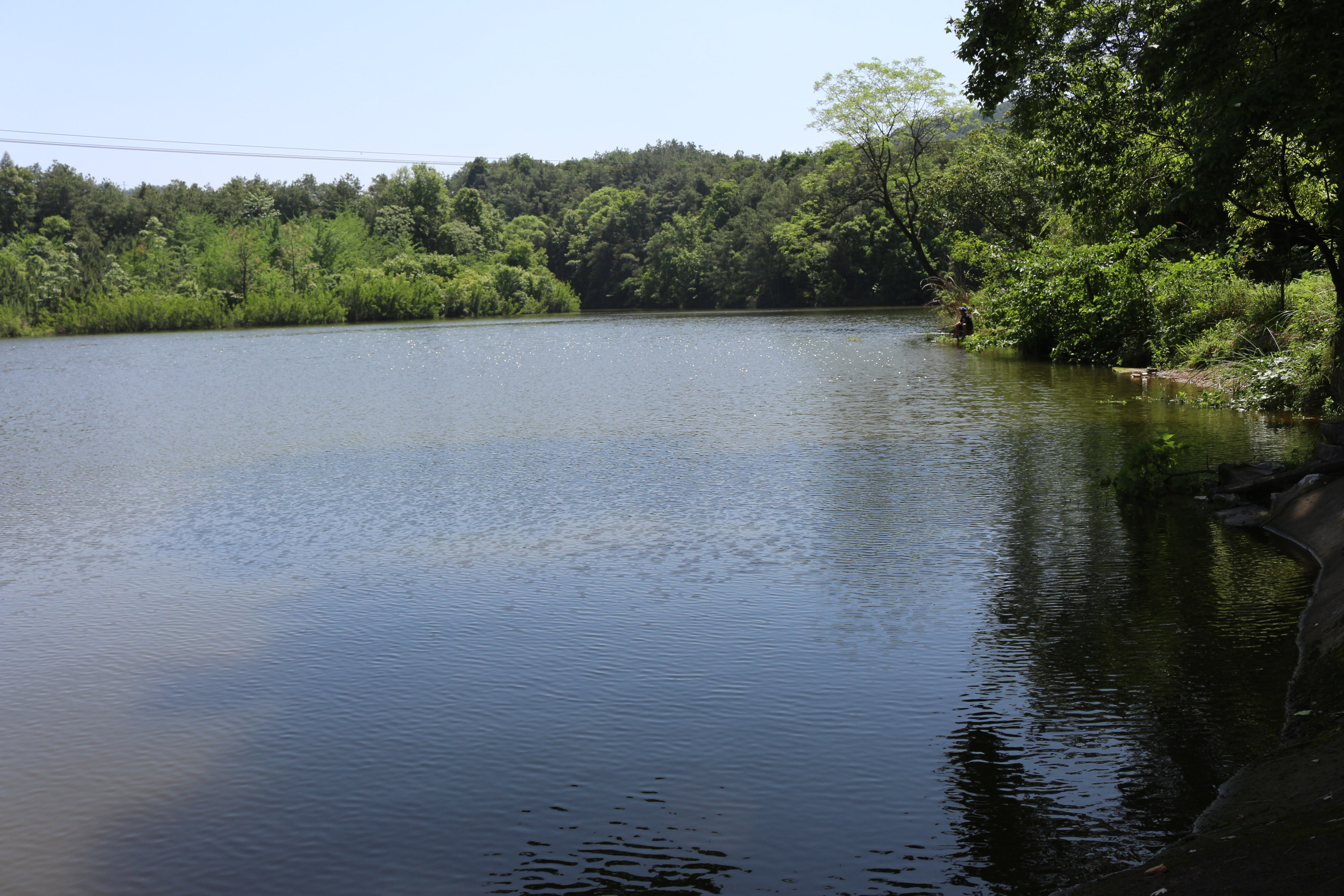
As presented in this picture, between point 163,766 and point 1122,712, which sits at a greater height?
point 1122,712

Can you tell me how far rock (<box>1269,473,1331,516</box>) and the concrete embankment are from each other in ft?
10.3

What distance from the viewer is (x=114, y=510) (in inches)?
450

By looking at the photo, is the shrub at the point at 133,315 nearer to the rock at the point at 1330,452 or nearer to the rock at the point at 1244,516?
the rock at the point at 1244,516

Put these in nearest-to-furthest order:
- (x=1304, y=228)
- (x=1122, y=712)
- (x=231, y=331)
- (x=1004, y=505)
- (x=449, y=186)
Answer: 1. (x=1122, y=712)
2. (x=1004, y=505)
3. (x=1304, y=228)
4. (x=231, y=331)
5. (x=449, y=186)

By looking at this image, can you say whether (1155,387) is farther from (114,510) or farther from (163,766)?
(163,766)

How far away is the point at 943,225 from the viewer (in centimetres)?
4728

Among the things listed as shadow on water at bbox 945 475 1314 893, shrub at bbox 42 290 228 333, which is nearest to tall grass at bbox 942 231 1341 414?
shadow on water at bbox 945 475 1314 893

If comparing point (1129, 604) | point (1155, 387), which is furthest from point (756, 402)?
point (1129, 604)

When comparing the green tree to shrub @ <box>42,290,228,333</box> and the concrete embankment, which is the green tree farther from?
shrub @ <box>42,290,228,333</box>

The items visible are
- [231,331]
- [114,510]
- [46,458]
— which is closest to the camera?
[114,510]

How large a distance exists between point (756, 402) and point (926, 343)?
53.5ft

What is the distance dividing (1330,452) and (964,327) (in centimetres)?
2493

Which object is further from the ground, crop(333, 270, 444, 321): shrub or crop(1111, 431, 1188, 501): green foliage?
crop(333, 270, 444, 321): shrub

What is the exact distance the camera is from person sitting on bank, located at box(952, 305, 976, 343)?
33.1m
